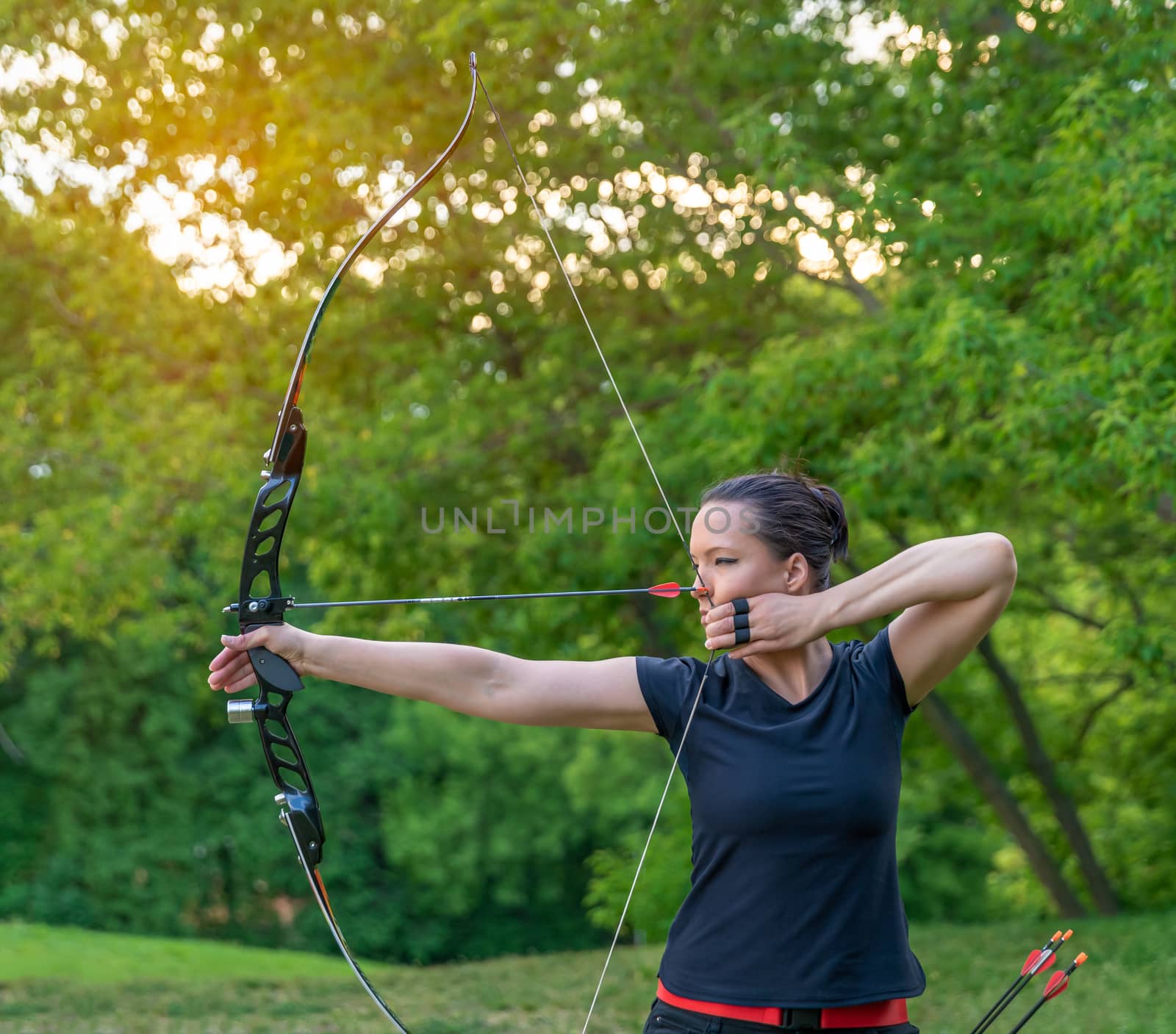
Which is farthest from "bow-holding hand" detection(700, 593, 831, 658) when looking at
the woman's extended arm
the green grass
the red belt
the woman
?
the green grass

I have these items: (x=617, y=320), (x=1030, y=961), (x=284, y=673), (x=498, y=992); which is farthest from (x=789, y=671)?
(x=617, y=320)

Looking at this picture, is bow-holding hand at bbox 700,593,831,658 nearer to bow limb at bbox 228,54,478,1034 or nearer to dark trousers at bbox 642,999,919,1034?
dark trousers at bbox 642,999,919,1034

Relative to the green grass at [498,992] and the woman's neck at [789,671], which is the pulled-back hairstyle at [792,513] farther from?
the green grass at [498,992]

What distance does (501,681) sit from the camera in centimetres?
145

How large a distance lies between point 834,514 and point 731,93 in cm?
555

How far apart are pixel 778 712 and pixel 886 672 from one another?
5.4 inches

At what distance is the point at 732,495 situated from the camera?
147 cm

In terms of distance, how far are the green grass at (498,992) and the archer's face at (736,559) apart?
3.93 m

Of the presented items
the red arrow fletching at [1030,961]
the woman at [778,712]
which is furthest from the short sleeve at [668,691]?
the red arrow fletching at [1030,961]

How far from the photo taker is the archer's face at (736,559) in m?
1.43

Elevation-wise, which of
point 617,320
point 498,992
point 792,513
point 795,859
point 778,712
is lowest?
point 498,992

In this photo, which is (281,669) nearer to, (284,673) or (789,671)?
(284,673)

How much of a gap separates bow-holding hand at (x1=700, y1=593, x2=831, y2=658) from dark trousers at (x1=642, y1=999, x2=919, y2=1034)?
15.0 inches

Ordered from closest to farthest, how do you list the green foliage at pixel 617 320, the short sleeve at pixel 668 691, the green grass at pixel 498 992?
the short sleeve at pixel 668 691, the green foliage at pixel 617 320, the green grass at pixel 498 992
